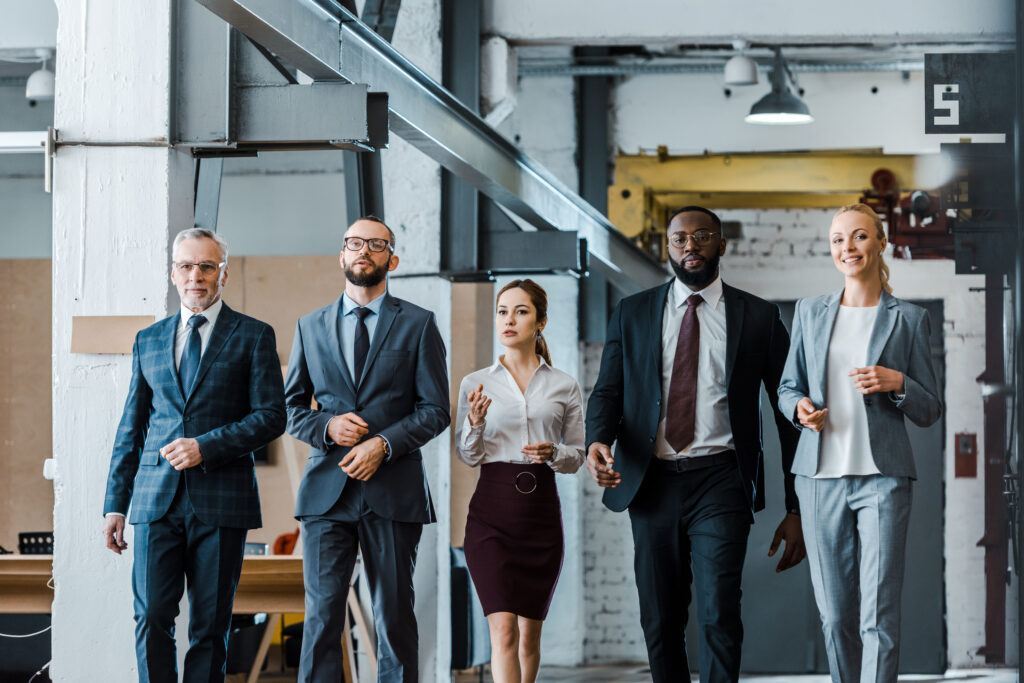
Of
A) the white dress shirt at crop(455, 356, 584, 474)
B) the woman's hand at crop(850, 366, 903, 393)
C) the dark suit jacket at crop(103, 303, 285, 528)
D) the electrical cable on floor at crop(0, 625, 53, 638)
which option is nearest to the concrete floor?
the electrical cable on floor at crop(0, 625, 53, 638)

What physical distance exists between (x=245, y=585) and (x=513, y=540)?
7.01ft

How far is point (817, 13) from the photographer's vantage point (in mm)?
5773

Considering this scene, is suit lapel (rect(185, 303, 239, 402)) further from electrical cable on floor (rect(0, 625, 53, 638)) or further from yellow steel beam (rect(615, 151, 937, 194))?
yellow steel beam (rect(615, 151, 937, 194))

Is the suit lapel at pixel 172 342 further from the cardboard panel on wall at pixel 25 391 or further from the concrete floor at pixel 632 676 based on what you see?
the cardboard panel on wall at pixel 25 391

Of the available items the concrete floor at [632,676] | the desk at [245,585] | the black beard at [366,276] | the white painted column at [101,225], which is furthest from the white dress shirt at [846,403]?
the concrete floor at [632,676]

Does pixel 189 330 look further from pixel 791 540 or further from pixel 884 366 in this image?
pixel 884 366

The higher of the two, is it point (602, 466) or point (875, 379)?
point (875, 379)

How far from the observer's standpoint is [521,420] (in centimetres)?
394

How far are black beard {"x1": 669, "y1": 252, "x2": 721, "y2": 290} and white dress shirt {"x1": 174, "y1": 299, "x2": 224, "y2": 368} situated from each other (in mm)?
1377

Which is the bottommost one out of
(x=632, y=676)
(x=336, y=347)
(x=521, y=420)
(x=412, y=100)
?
(x=632, y=676)

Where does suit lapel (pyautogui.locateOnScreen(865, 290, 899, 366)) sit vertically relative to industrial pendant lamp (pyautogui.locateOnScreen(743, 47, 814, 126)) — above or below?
below

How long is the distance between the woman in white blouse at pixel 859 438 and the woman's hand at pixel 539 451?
2.55ft

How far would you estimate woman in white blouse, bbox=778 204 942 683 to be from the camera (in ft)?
10.7

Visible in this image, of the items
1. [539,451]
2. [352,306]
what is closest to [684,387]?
[539,451]
